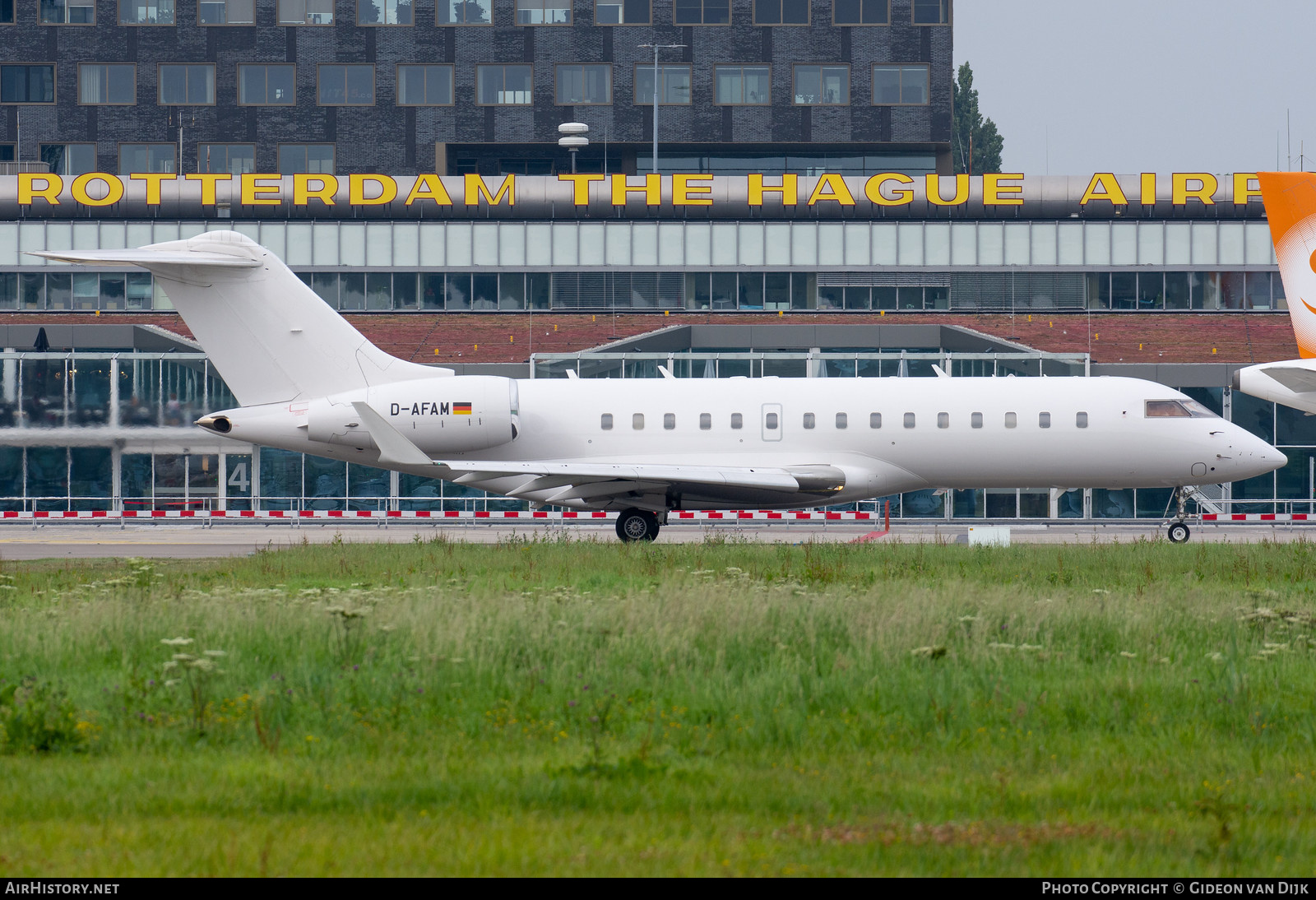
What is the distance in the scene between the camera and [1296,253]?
74.6 ft

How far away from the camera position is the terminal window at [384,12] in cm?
7256

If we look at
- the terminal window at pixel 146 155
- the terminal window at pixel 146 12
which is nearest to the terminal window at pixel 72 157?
the terminal window at pixel 146 155

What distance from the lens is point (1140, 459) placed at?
26297 millimetres

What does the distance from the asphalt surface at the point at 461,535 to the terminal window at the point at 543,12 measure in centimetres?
4201

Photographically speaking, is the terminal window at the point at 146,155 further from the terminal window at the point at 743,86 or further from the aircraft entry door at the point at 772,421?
the aircraft entry door at the point at 772,421

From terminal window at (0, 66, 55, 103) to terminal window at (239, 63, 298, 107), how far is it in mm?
10103

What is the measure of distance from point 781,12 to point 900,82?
7.10m

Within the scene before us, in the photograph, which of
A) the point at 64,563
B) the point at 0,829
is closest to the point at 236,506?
the point at 64,563

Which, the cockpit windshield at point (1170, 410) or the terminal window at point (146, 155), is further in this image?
the terminal window at point (146, 155)

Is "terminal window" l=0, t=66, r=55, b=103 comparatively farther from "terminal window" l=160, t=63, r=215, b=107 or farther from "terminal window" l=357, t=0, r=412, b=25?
"terminal window" l=357, t=0, r=412, b=25

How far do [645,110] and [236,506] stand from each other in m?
40.5

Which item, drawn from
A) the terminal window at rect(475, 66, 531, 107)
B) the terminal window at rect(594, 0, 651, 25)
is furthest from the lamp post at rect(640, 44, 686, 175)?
the terminal window at rect(475, 66, 531, 107)
